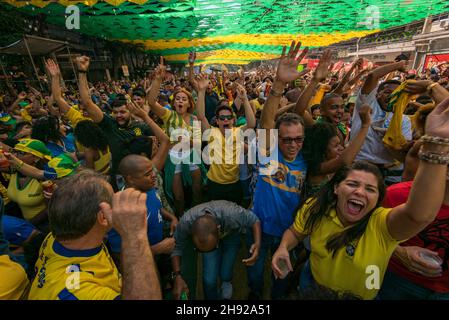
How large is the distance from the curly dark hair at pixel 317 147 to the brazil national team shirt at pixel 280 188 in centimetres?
6

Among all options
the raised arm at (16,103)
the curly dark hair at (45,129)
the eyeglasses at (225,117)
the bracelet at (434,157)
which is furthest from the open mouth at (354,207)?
the raised arm at (16,103)

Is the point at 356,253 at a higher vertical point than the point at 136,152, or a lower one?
lower

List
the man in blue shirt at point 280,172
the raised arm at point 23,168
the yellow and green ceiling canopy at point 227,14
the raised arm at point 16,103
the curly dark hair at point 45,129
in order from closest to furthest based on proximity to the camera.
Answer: the man in blue shirt at point 280,172
the raised arm at point 23,168
the curly dark hair at point 45,129
the raised arm at point 16,103
the yellow and green ceiling canopy at point 227,14

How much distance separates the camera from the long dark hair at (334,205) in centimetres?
134

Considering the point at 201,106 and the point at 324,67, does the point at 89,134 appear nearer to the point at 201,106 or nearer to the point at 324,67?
the point at 201,106

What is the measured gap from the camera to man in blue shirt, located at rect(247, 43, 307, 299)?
1.96m

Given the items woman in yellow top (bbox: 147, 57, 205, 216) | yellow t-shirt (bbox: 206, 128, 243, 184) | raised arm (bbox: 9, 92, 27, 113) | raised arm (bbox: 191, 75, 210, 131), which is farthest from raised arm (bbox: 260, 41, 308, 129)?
raised arm (bbox: 9, 92, 27, 113)

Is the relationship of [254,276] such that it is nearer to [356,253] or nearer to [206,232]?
[206,232]

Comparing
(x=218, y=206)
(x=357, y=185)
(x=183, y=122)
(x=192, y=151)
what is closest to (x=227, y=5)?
(x=183, y=122)

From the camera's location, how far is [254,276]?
2.24 metres

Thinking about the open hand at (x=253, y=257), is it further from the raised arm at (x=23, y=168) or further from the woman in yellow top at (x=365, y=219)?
the raised arm at (x=23, y=168)

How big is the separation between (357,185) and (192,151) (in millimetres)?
2379

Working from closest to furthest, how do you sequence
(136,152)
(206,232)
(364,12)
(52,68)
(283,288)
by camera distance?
1. (206,232)
2. (283,288)
3. (136,152)
4. (52,68)
5. (364,12)

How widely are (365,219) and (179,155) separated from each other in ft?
7.90
